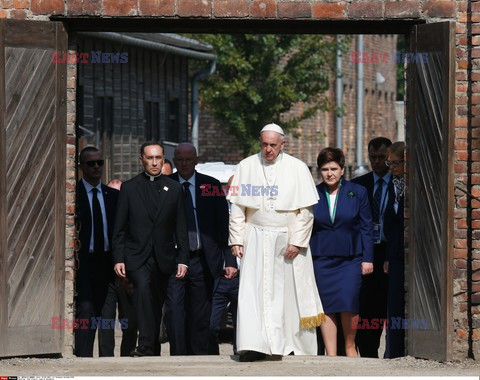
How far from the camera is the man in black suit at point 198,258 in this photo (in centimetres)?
1433

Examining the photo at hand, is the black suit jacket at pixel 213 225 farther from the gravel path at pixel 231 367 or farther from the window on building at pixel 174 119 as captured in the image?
the window on building at pixel 174 119

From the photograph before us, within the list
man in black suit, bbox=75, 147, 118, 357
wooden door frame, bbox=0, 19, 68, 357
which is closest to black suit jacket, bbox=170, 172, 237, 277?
man in black suit, bbox=75, 147, 118, 357

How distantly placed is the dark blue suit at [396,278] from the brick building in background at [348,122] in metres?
22.1

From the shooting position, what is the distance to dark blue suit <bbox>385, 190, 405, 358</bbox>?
44.1 ft

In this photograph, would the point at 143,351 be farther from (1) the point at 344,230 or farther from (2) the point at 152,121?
(2) the point at 152,121

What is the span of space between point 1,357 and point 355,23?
3.76 metres

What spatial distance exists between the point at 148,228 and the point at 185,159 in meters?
0.94

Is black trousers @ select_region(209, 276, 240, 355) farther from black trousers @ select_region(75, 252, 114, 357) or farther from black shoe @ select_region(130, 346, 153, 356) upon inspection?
black trousers @ select_region(75, 252, 114, 357)

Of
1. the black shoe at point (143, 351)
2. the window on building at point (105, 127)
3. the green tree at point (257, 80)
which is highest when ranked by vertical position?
the green tree at point (257, 80)

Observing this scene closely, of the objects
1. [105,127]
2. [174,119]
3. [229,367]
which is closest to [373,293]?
[229,367]

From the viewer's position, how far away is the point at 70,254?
513 inches

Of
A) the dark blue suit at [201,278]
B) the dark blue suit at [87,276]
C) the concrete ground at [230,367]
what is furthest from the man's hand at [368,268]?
the dark blue suit at [87,276]

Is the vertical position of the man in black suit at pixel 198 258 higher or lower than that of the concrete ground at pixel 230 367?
higher

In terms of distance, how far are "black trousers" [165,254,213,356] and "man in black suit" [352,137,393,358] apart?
4.52ft
